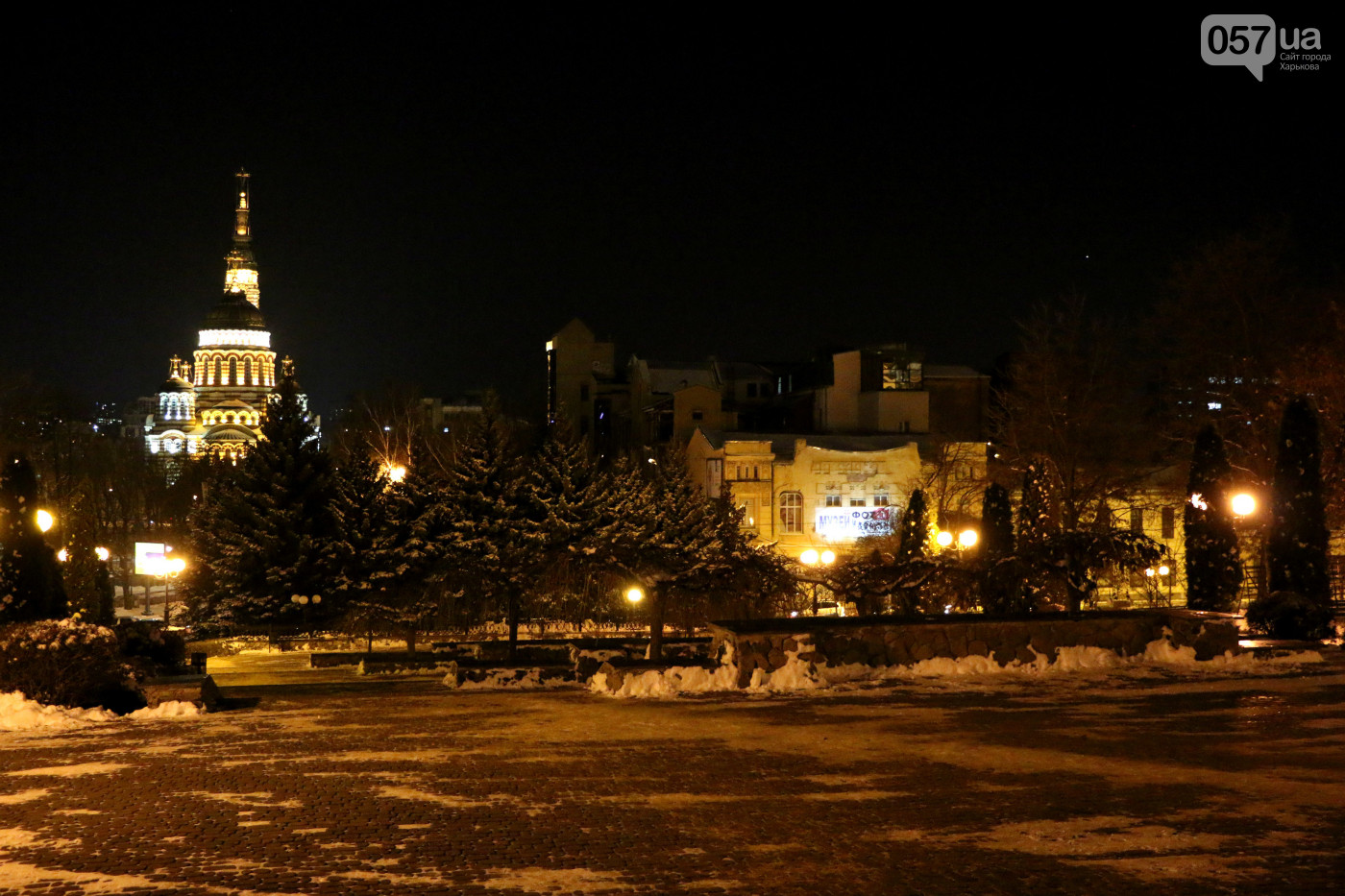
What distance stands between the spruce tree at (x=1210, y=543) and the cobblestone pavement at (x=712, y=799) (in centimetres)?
1185

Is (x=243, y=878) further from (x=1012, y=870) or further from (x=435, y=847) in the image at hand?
(x=1012, y=870)

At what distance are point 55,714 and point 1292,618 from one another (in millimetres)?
18637

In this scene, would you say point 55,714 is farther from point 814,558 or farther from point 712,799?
point 814,558

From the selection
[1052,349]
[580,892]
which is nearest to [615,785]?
[580,892]

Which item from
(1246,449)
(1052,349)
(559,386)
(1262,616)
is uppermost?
(559,386)

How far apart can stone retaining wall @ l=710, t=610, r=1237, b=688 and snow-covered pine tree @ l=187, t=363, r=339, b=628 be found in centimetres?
1998

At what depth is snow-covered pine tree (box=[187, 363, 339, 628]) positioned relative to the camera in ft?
119

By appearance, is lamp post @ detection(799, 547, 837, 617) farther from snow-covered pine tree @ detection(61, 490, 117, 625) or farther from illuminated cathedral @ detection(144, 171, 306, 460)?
illuminated cathedral @ detection(144, 171, 306, 460)

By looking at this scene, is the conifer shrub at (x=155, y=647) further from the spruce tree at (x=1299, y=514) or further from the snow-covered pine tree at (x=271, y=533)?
the spruce tree at (x=1299, y=514)

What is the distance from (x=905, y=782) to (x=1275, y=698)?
6.71 metres

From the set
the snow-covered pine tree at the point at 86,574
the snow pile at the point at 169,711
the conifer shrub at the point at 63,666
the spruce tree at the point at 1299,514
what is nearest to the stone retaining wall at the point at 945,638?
the snow pile at the point at 169,711

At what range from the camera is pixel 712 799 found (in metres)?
10.4

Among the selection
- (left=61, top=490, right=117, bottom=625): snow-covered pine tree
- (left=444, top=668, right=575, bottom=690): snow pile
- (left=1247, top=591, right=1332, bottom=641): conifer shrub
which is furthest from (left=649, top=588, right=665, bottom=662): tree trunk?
(left=61, top=490, right=117, bottom=625): snow-covered pine tree

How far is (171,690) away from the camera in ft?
54.1
